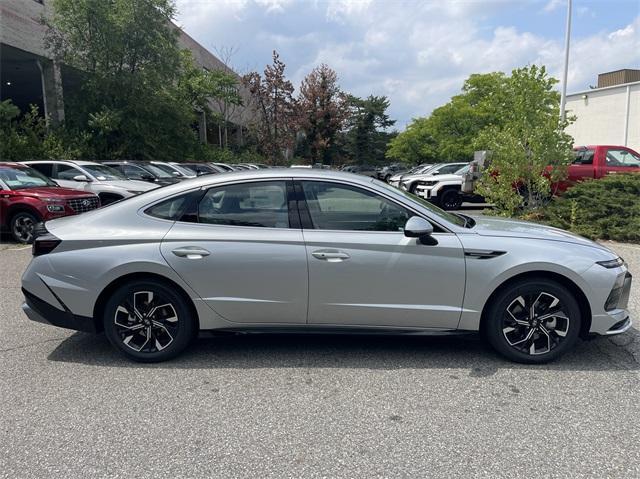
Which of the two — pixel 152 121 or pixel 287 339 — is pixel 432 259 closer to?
pixel 287 339

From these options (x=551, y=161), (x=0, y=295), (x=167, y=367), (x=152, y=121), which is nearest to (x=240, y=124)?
(x=152, y=121)

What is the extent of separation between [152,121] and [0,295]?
1545 centimetres

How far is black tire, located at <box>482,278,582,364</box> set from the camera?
3.76 metres

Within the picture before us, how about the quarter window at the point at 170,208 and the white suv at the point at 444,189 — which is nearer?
the quarter window at the point at 170,208

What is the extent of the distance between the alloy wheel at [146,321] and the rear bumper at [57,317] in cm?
26

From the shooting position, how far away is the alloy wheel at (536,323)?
12.4 feet

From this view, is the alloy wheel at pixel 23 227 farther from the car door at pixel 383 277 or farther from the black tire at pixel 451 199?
the black tire at pixel 451 199

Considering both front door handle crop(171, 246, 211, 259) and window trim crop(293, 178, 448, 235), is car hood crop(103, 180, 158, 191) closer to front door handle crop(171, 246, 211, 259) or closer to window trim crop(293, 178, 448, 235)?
front door handle crop(171, 246, 211, 259)

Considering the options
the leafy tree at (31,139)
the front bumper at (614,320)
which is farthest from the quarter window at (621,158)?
the leafy tree at (31,139)

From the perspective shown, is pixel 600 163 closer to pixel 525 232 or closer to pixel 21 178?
pixel 525 232

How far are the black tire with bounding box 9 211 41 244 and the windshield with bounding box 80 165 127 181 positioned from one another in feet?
8.06

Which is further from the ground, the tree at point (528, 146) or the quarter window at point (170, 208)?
the tree at point (528, 146)

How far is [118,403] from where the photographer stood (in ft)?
10.9

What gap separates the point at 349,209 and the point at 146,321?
1899 millimetres
